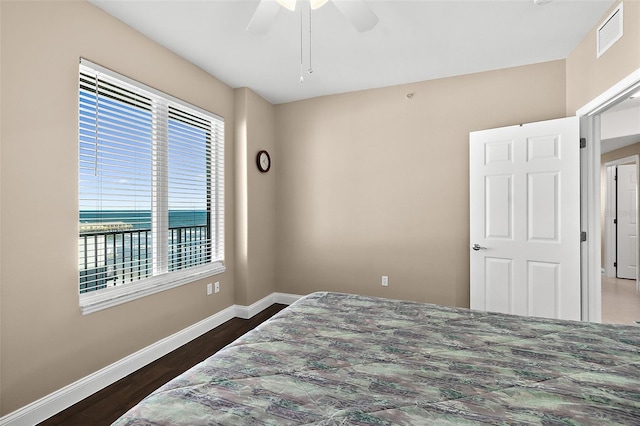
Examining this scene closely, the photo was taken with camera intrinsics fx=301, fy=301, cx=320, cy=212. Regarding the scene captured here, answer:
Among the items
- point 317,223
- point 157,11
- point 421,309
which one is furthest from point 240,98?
point 421,309

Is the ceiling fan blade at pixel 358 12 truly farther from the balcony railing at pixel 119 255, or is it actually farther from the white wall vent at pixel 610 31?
the balcony railing at pixel 119 255

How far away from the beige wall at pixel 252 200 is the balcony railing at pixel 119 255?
689mm

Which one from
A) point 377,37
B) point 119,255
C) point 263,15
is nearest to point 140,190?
point 119,255

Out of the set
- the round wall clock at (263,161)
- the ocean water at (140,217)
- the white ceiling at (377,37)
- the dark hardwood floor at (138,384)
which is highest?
the white ceiling at (377,37)

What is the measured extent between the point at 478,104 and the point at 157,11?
2.97 m

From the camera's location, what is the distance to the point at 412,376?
3.64 feet

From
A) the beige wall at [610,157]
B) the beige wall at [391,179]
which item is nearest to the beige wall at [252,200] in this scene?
the beige wall at [391,179]

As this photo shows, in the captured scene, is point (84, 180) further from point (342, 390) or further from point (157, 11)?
point (342, 390)

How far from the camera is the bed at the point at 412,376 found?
0.90m

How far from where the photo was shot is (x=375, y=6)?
6.90 ft

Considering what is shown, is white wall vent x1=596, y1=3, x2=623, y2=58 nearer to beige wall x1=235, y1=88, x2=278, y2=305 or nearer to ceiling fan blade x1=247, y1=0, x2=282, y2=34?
ceiling fan blade x1=247, y1=0, x2=282, y2=34

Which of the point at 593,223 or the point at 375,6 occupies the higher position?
the point at 375,6

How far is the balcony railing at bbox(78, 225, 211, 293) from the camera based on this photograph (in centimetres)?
213

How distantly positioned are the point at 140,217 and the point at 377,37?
2.45 m
